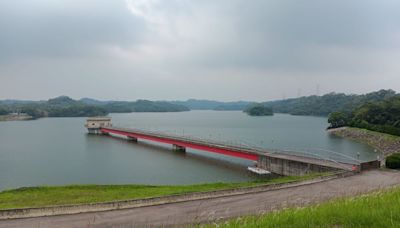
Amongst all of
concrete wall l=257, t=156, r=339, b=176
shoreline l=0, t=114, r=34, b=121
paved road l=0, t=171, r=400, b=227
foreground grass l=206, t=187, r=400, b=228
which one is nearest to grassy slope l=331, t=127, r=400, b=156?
concrete wall l=257, t=156, r=339, b=176

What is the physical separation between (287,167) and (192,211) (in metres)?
20.8

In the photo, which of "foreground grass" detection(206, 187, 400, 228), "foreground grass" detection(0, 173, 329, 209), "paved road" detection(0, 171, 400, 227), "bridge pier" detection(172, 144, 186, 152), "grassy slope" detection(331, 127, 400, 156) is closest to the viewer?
"foreground grass" detection(206, 187, 400, 228)

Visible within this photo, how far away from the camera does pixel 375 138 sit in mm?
64750

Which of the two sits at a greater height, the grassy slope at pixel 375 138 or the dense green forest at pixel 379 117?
the dense green forest at pixel 379 117

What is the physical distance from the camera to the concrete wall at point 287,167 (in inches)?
1184

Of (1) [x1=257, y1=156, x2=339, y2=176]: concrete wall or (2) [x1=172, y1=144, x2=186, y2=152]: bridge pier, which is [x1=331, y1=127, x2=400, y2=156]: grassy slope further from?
(2) [x1=172, y1=144, x2=186, y2=152]: bridge pier

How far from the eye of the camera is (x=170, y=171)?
38875 millimetres

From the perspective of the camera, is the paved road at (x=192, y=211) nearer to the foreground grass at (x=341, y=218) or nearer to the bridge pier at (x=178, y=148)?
the foreground grass at (x=341, y=218)

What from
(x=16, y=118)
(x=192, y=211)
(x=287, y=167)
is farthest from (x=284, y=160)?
(x=16, y=118)

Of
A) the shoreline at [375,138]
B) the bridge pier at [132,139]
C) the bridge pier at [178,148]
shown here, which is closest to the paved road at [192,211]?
the shoreline at [375,138]

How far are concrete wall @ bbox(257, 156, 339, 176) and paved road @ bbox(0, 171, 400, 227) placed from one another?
10641mm

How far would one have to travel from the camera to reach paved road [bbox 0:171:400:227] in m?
13.4

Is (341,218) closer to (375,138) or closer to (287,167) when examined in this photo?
(287,167)

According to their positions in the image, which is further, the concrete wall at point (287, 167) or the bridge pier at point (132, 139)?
the bridge pier at point (132, 139)
